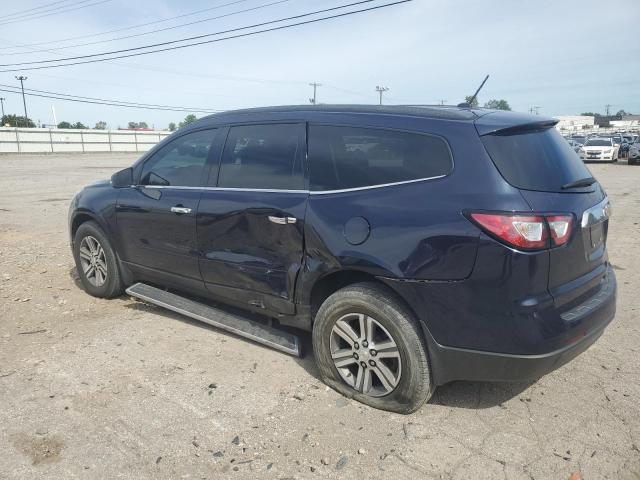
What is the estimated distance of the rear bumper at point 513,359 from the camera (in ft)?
8.82

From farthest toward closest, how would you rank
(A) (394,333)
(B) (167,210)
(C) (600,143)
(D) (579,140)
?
(D) (579,140)
(C) (600,143)
(B) (167,210)
(A) (394,333)

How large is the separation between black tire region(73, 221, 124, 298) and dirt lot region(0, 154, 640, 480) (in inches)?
20.4

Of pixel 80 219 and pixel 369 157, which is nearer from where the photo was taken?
pixel 369 157

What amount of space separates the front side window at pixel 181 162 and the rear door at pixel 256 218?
0.25 meters

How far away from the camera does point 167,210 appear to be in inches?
167

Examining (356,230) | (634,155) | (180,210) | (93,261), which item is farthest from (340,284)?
(634,155)

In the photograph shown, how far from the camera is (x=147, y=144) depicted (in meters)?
54.8

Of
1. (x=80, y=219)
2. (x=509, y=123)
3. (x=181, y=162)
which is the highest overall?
(x=509, y=123)

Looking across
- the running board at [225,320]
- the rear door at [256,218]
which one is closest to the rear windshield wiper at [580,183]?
the rear door at [256,218]

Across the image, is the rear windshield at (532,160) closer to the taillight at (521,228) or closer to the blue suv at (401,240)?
the blue suv at (401,240)

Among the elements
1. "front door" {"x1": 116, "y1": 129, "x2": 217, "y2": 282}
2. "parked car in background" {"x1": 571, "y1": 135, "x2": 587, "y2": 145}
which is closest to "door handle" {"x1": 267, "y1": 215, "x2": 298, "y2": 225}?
"front door" {"x1": 116, "y1": 129, "x2": 217, "y2": 282}

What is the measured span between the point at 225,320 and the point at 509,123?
2.54 m

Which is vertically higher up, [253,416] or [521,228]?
[521,228]

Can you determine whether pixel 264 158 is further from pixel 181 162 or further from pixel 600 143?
pixel 600 143
